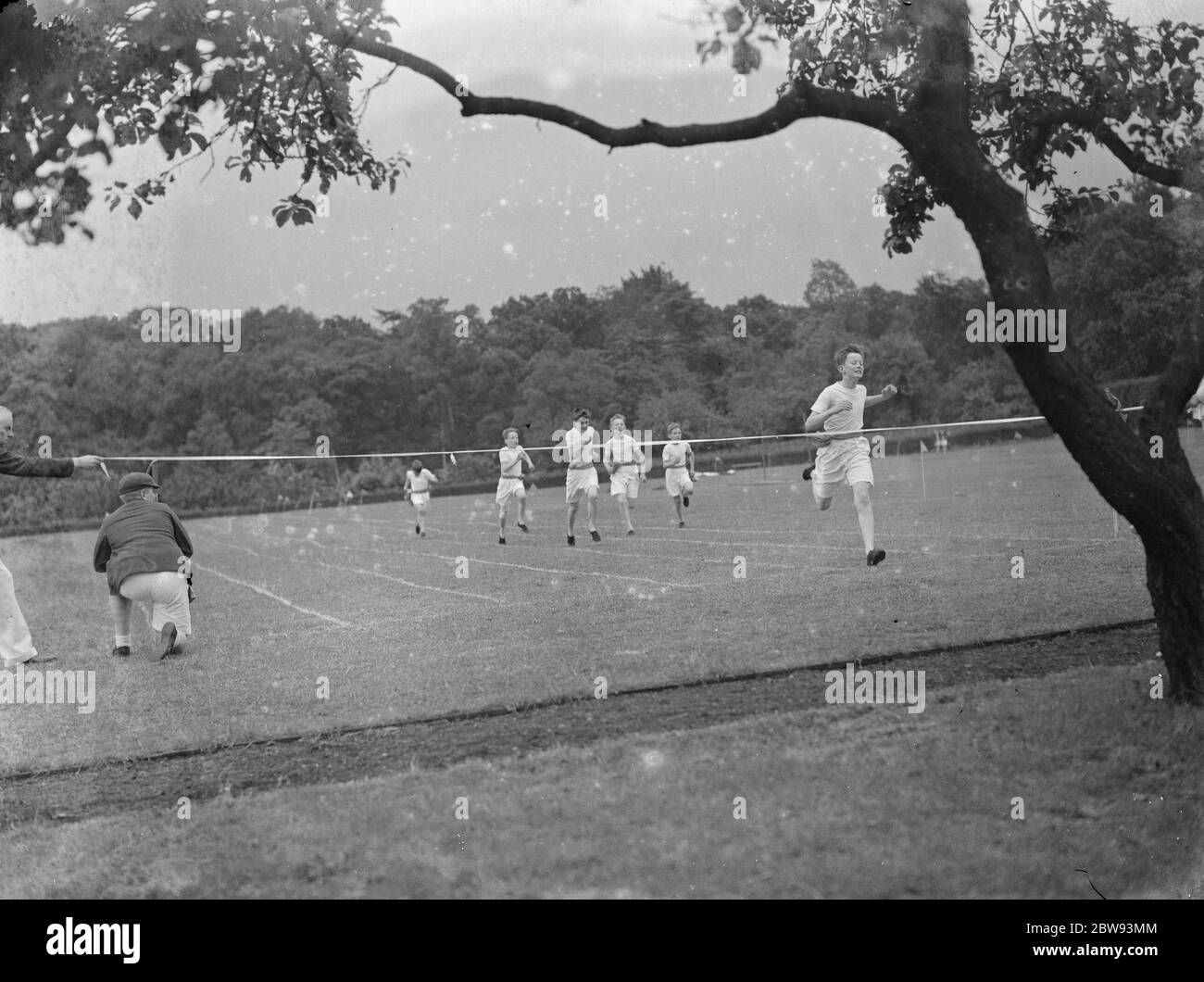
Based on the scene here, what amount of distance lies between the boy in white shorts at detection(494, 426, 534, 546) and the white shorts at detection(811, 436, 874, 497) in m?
1.57

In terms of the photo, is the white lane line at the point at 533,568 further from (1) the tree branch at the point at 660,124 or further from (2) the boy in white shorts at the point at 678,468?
(1) the tree branch at the point at 660,124

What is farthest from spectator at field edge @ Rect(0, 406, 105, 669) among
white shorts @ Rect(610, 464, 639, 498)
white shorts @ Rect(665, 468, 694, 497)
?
white shorts @ Rect(665, 468, 694, 497)

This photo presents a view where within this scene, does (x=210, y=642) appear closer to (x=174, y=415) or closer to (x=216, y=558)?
(x=216, y=558)

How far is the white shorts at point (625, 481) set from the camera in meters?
6.38

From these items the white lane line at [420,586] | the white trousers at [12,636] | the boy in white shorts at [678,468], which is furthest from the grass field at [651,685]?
the white trousers at [12,636]

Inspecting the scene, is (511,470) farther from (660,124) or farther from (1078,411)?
(1078,411)

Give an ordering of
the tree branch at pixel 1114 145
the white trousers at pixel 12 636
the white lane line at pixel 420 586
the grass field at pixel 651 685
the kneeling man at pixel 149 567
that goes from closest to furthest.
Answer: the grass field at pixel 651 685, the tree branch at pixel 1114 145, the white trousers at pixel 12 636, the kneeling man at pixel 149 567, the white lane line at pixel 420 586

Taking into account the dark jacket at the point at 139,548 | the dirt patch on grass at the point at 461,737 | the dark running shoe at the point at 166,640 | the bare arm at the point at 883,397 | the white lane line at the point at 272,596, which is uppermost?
the bare arm at the point at 883,397

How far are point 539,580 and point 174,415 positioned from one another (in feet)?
14.0

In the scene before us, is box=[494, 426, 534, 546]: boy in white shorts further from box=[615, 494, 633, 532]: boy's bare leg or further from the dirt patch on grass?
the dirt patch on grass

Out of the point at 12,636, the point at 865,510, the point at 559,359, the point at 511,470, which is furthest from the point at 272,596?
the point at 865,510
